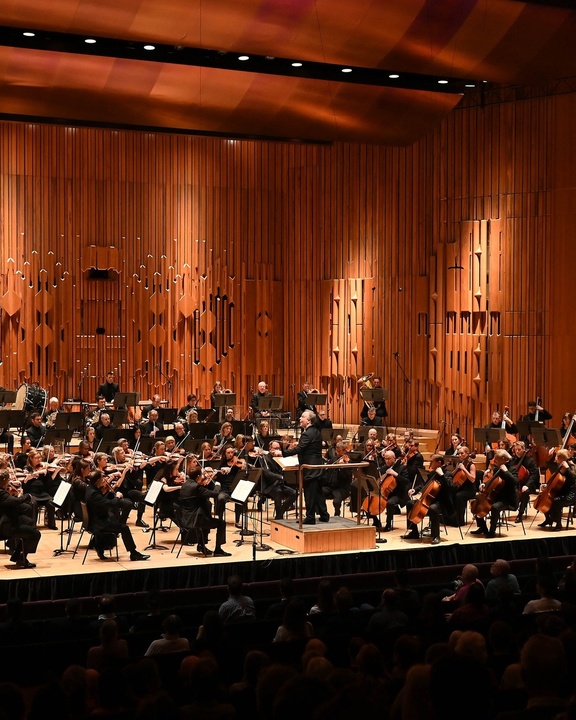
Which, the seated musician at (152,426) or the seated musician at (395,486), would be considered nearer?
the seated musician at (395,486)

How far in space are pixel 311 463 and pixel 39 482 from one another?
3.26 meters

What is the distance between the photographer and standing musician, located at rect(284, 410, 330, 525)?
1105 cm

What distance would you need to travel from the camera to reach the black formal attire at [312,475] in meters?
11.1

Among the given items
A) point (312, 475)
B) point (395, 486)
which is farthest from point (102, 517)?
point (395, 486)

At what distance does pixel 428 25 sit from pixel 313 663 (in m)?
9.75

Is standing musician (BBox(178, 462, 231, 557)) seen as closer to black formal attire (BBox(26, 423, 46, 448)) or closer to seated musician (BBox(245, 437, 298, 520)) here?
seated musician (BBox(245, 437, 298, 520))

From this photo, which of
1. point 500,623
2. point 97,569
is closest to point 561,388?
point 97,569

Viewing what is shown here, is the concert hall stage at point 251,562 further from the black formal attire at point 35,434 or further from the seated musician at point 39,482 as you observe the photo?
the black formal attire at point 35,434

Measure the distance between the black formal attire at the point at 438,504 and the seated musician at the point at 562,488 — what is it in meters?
1.30

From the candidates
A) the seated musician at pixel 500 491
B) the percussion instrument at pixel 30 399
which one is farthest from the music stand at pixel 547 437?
the percussion instrument at pixel 30 399

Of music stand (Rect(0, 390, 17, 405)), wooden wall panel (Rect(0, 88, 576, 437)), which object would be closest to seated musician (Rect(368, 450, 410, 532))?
wooden wall panel (Rect(0, 88, 576, 437))

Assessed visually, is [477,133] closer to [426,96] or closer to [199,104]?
[426,96]

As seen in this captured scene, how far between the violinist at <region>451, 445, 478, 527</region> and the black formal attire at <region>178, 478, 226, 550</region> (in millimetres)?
2932

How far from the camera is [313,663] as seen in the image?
3438 mm
